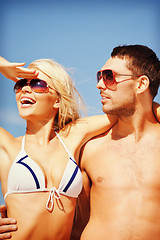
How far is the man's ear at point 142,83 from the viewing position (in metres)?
3.43

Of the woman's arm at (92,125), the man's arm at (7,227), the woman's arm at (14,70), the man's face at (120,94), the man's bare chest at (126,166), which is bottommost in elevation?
the man's arm at (7,227)

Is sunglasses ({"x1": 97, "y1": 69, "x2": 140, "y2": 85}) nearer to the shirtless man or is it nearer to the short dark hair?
the shirtless man

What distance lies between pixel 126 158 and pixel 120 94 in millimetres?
732

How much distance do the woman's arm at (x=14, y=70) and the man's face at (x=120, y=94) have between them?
0.88 metres

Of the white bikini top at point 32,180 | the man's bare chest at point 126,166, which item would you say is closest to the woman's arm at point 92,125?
the man's bare chest at point 126,166

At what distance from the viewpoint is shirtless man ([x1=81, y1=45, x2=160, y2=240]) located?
119 inches

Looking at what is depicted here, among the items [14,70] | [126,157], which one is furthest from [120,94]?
[14,70]

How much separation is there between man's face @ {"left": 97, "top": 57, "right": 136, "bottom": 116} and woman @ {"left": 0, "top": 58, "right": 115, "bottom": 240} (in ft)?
0.68

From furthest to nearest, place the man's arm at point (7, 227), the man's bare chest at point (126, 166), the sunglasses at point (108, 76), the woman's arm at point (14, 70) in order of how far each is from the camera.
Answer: the sunglasses at point (108, 76) < the man's bare chest at point (126, 166) < the woman's arm at point (14, 70) < the man's arm at point (7, 227)

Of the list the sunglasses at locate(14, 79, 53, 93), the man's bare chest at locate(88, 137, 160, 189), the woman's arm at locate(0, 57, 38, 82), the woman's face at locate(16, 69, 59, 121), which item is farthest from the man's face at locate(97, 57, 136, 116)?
the woman's arm at locate(0, 57, 38, 82)

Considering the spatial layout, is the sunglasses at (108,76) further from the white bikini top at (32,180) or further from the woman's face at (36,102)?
the white bikini top at (32,180)

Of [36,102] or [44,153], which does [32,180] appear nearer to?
[44,153]

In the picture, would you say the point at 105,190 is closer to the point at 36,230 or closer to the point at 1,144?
the point at 36,230

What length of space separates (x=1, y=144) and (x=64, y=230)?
105 centimetres
